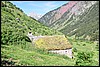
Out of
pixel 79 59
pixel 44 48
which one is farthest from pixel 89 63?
pixel 44 48

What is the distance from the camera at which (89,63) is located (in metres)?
25.8

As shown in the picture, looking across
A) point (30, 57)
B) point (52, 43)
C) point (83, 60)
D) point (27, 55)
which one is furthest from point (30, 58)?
point (52, 43)

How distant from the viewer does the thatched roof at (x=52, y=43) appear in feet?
159

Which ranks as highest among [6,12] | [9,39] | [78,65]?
[6,12]

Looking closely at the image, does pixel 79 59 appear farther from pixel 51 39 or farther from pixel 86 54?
pixel 51 39

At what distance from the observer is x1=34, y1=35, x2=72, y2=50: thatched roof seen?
4846cm

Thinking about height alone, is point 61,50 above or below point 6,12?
below

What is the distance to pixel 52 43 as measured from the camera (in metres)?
50.1

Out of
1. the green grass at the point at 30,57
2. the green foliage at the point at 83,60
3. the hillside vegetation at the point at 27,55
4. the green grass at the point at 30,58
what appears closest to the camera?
the green foliage at the point at 83,60

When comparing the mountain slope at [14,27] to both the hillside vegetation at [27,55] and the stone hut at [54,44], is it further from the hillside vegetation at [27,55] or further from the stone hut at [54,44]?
the stone hut at [54,44]

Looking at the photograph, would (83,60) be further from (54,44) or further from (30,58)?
(54,44)

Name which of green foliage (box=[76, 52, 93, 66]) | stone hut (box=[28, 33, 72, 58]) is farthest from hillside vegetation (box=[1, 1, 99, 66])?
stone hut (box=[28, 33, 72, 58])

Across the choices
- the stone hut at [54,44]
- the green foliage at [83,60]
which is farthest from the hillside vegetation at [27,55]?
the stone hut at [54,44]

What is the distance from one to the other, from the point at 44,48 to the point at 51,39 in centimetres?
491
